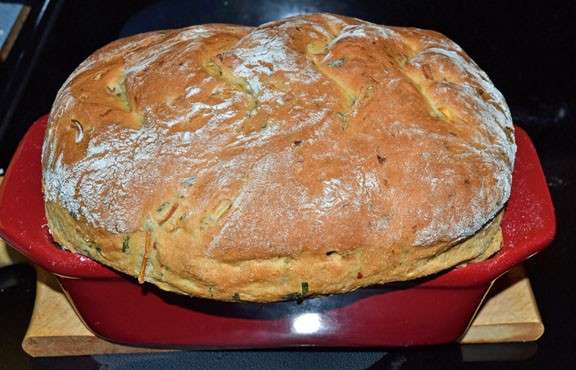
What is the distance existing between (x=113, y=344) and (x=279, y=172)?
0.61 m

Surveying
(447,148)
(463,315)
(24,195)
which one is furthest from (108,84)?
(463,315)

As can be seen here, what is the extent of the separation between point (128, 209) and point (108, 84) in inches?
12.0

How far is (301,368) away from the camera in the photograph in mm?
1495

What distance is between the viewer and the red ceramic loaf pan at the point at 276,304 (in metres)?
1.26

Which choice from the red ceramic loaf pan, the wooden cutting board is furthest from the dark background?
the red ceramic loaf pan

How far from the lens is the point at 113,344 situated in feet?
4.91

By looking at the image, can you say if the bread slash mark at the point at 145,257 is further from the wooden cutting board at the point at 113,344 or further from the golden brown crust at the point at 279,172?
the wooden cutting board at the point at 113,344

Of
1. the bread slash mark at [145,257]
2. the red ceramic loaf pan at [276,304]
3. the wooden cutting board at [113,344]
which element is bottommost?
the wooden cutting board at [113,344]

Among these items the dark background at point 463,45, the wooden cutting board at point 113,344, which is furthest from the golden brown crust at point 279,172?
the dark background at point 463,45

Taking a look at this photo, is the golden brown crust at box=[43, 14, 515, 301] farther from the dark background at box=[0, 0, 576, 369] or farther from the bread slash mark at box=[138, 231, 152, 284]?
the dark background at box=[0, 0, 576, 369]

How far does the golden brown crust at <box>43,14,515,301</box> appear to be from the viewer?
114cm

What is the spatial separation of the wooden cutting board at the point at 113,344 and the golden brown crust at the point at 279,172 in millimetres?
305

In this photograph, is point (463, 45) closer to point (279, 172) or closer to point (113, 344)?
point (279, 172)

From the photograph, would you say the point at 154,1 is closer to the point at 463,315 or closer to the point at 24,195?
the point at 24,195
